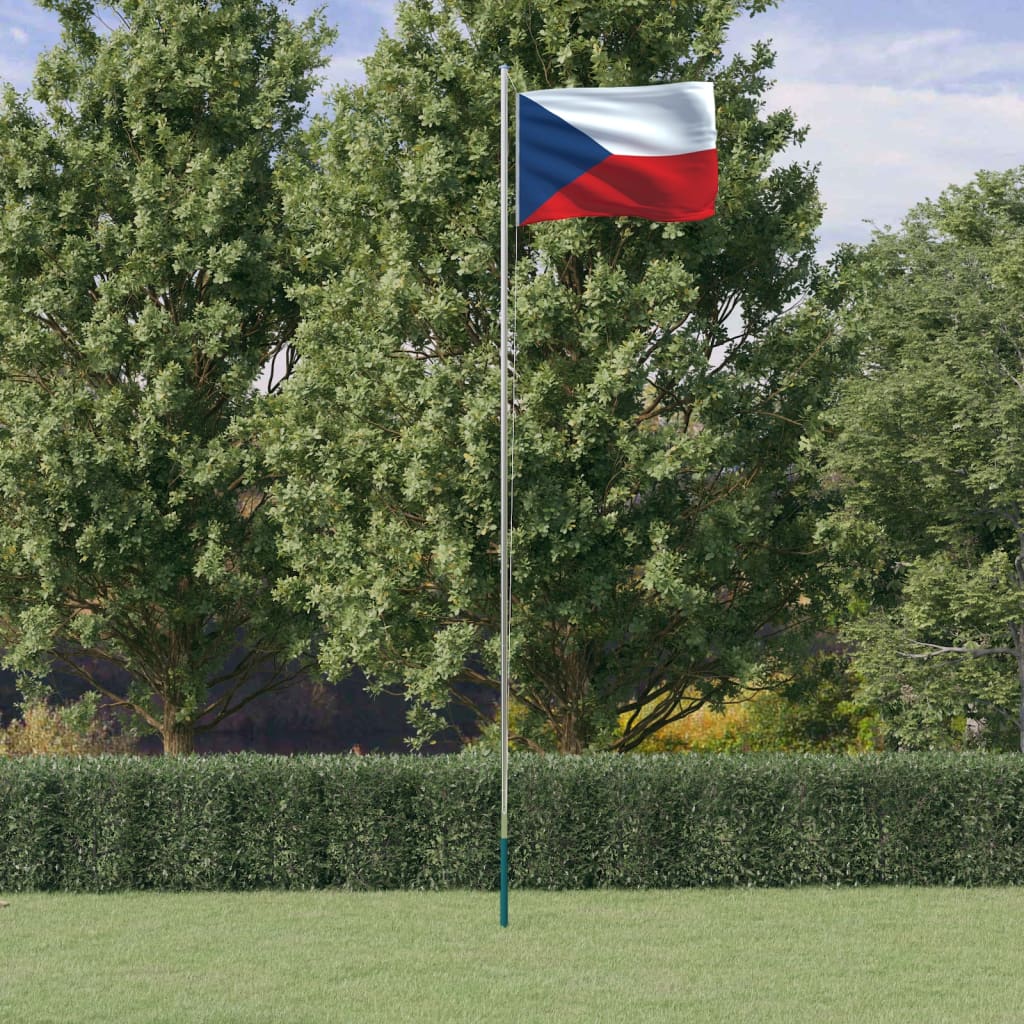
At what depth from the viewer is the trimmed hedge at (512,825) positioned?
12719 millimetres

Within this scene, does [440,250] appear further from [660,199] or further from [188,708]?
[188,708]

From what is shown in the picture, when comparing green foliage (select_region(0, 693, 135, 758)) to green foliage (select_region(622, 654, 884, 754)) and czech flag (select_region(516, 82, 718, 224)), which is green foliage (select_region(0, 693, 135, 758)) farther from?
czech flag (select_region(516, 82, 718, 224))

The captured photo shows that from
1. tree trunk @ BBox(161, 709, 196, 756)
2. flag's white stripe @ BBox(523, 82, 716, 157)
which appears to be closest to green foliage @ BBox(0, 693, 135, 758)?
tree trunk @ BBox(161, 709, 196, 756)

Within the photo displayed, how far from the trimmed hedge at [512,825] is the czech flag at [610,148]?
5.24m

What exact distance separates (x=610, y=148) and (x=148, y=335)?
23.8ft

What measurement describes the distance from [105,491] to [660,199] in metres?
7.96

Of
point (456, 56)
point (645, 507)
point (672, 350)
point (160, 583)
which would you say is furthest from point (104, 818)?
point (456, 56)

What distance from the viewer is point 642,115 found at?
37.6 feet

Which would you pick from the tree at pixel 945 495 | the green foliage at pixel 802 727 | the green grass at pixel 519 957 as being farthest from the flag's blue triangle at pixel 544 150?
the green foliage at pixel 802 727

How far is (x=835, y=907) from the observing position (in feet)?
38.8

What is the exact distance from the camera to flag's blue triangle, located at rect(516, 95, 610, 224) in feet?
37.3

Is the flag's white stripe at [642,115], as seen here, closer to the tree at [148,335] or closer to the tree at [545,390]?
the tree at [545,390]

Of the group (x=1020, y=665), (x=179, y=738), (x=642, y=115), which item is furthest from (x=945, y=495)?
(x=179, y=738)

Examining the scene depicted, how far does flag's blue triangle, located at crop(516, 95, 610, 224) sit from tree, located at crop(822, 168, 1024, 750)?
6.44 meters
